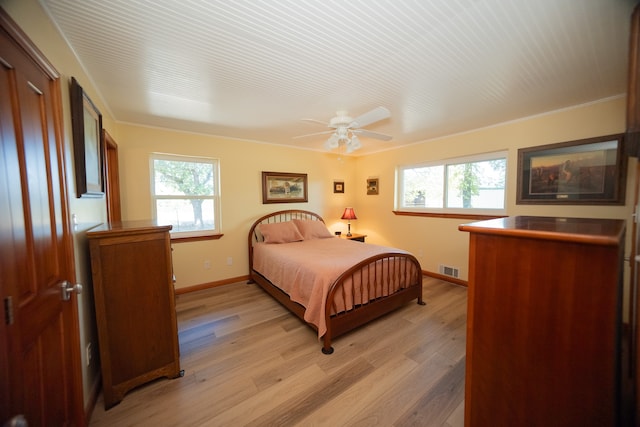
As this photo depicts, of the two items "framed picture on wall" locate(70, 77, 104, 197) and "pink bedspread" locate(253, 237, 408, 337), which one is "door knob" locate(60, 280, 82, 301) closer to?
"framed picture on wall" locate(70, 77, 104, 197)

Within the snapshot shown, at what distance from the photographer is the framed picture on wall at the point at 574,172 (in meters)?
2.30

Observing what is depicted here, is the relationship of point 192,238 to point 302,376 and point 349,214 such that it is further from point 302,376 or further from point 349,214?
point 349,214

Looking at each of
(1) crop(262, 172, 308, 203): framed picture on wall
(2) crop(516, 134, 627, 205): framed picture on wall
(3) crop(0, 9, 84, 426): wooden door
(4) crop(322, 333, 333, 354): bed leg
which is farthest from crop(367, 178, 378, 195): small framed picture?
(3) crop(0, 9, 84, 426): wooden door

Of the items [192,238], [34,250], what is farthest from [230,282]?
[34,250]

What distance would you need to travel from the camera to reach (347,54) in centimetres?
160

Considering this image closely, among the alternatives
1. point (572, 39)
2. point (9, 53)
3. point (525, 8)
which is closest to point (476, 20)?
point (525, 8)

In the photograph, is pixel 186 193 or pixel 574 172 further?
pixel 186 193

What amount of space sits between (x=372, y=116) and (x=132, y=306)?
2.46m

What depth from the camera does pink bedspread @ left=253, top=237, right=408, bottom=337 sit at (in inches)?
85.5

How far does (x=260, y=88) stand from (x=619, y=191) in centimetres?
359

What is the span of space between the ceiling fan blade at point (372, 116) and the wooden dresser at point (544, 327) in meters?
1.45

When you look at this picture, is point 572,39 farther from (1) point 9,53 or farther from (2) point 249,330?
→ (2) point 249,330

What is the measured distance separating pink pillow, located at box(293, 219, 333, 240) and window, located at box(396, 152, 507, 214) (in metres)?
1.55

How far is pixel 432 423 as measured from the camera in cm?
143
